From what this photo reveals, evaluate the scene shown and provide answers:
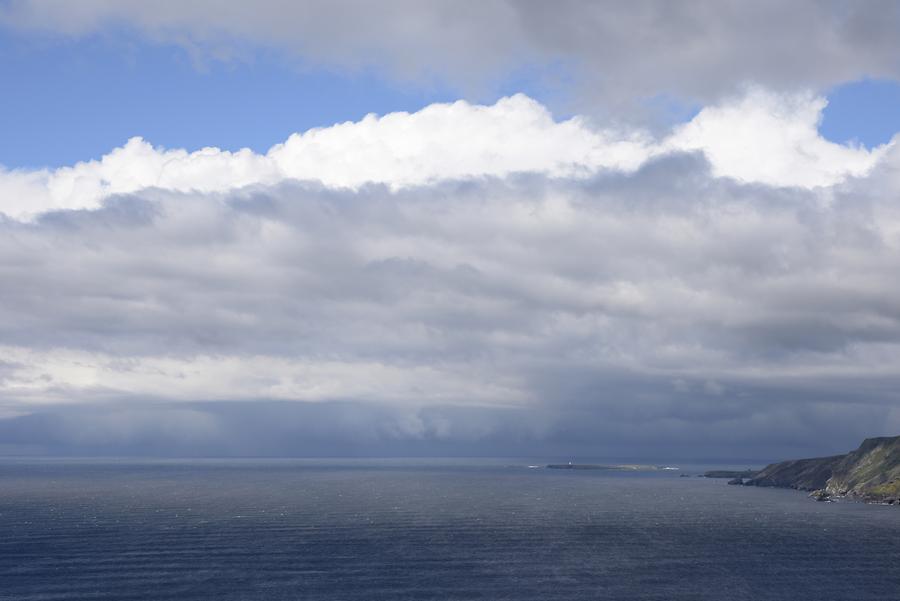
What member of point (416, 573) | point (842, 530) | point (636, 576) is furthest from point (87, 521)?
point (842, 530)

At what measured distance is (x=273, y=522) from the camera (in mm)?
198375

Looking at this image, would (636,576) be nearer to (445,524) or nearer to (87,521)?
(445,524)

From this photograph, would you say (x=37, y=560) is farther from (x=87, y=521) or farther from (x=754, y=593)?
(x=754, y=593)

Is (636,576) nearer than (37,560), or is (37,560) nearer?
(636,576)

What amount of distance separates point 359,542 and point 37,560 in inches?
2449

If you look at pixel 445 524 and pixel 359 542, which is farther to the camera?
pixel 445 524

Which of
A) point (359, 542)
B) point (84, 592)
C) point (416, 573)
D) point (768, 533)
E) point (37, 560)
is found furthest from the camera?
point (768, 533)

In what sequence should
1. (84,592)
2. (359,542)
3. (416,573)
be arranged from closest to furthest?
(84,592) < (416,573) < (359,542)

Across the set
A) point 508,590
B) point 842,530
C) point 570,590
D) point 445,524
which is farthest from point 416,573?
point 842,530

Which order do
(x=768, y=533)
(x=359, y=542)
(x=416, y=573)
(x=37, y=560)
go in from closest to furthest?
(x=416, y=573), (x=37, y=560), (x=359, y=542), (x=768, y=533)

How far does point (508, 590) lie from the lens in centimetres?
11925

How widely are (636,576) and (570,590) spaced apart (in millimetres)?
17543

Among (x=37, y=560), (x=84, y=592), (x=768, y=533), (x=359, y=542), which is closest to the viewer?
(x=84, y=592)

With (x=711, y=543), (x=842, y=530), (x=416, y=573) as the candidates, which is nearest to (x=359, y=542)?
(x=416, y=573)
